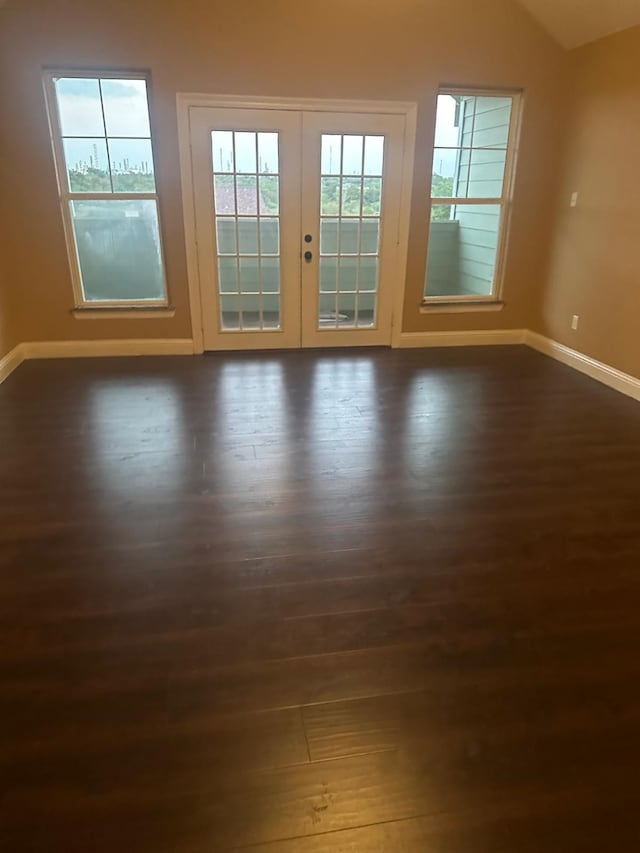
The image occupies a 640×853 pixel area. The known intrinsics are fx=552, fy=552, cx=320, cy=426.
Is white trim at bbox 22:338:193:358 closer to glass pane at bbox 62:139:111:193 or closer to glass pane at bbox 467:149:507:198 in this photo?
glass pane at bbox 62:139:111:193

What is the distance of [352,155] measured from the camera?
476 cm

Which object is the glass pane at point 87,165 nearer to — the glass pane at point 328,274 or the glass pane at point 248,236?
→ the glass pane at point 248,236

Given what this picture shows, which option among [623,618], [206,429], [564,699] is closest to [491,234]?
[206,429]

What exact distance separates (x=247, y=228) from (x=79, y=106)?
1.57 m

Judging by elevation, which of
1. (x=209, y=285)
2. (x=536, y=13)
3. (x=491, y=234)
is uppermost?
(x=536, y=13)

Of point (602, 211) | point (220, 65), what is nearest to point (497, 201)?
point (602, 211)

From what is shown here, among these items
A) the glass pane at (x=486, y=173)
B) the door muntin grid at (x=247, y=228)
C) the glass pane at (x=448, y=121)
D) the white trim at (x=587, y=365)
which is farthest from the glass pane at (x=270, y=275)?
the white trim at (x=587, y=365)

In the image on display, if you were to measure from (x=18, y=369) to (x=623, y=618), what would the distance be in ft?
15.1

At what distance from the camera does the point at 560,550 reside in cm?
236

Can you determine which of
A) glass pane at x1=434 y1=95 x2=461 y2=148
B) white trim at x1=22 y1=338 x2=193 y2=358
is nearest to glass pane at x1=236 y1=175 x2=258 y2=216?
white trim at x1=22 y1=338 x2=193 y2=358

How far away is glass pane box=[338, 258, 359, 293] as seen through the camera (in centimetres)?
510

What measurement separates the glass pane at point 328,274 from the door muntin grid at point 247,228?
0.41 meters

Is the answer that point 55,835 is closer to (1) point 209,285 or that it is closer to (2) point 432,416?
(2) point 432,416

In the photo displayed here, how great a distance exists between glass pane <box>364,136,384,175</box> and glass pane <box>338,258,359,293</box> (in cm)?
76
